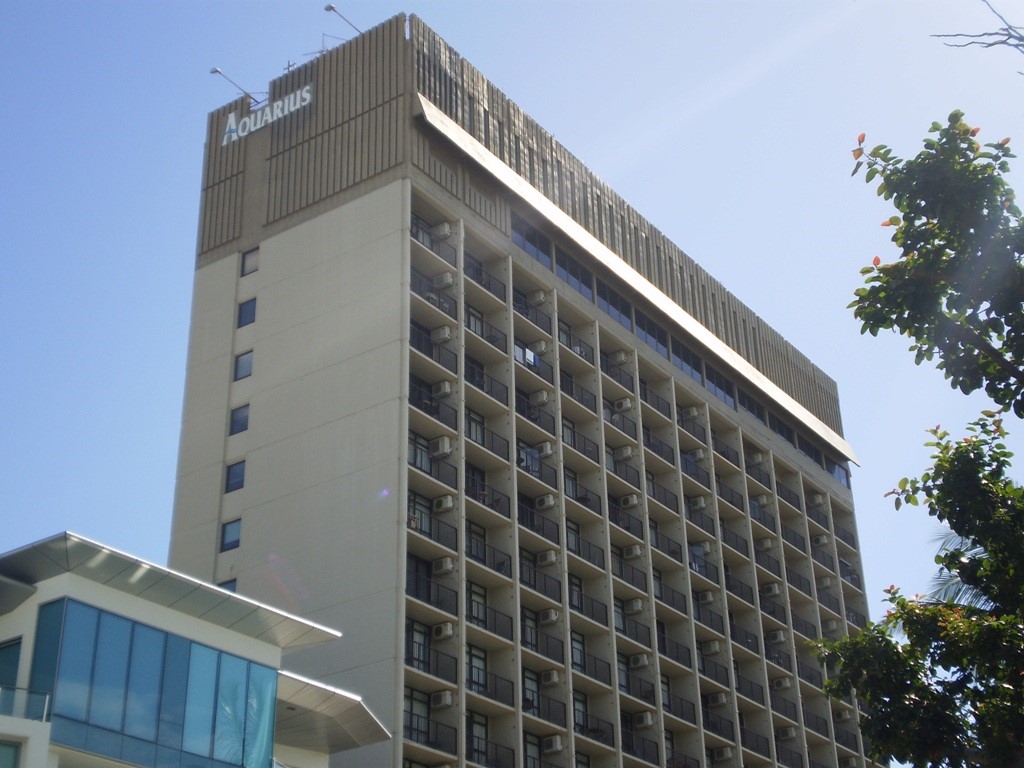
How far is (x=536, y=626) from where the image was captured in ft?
193

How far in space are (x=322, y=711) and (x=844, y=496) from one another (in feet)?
181

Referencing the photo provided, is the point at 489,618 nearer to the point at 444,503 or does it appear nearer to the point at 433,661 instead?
the point at 433,661

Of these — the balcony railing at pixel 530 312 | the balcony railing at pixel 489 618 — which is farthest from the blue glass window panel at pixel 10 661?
the balcony railing at pixel 530 312

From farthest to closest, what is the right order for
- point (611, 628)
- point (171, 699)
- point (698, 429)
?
1. point (698, 429)
2. point (611, 628)
3. point (171, 699)

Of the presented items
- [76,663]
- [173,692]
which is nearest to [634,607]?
[173,692]

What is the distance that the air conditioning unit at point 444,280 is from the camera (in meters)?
59.2

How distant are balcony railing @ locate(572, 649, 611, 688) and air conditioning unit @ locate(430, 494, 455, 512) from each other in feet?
32.3

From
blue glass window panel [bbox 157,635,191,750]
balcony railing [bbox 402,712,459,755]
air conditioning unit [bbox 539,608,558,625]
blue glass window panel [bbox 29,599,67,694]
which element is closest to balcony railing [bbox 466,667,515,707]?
balcony railing [bbox 402,712,459,755]

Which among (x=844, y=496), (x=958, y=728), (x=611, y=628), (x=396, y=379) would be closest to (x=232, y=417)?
(x=396, y=379)

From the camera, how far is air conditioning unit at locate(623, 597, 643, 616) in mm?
65000

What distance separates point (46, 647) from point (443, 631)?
2046cm

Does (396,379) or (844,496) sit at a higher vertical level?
(844,496)

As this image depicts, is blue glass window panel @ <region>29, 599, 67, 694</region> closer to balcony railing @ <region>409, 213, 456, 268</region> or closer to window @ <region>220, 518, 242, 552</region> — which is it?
window @ <region>220, 518, 242, 552</region>

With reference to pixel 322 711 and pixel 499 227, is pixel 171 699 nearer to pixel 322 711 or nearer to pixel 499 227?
pixel 322 711
